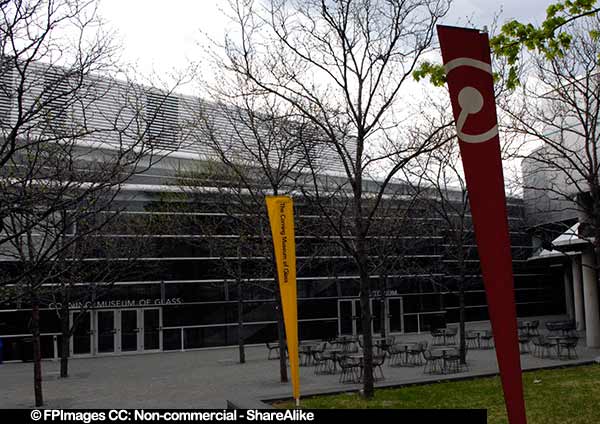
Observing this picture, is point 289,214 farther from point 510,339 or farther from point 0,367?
point 0,367

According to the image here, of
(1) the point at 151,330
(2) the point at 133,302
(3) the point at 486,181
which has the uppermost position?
(3) the point at 486,181

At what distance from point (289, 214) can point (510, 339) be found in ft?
17.8

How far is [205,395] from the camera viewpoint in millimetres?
15523

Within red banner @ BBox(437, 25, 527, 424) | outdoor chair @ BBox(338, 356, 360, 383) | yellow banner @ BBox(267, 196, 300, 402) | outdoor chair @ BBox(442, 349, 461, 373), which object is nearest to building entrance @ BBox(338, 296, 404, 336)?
outdoor chair @ BBox(442, 349, 461, 373)

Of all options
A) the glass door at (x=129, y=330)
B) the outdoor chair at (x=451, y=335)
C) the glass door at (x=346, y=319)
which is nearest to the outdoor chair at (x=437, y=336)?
the outdoor chair at (x=451, y=335)

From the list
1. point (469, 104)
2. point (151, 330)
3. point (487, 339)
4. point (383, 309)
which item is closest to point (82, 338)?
point (151, 330)

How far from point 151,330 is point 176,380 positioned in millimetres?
11457

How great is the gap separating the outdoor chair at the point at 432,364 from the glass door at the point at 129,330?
15.1 meters

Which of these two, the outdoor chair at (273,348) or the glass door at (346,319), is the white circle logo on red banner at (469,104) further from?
the glass door at (346,319)

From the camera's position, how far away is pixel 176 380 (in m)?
19.0

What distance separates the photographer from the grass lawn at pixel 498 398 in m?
10.3

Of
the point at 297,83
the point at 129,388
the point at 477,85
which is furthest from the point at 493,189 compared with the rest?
the point at 129,388

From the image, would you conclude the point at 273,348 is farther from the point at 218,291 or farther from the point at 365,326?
the point at 365,326

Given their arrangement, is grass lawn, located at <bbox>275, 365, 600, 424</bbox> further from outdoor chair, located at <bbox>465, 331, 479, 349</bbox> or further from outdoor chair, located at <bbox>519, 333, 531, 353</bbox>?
outdoor chair, located at <bbox>465, 331, 479, 349</bbox>
